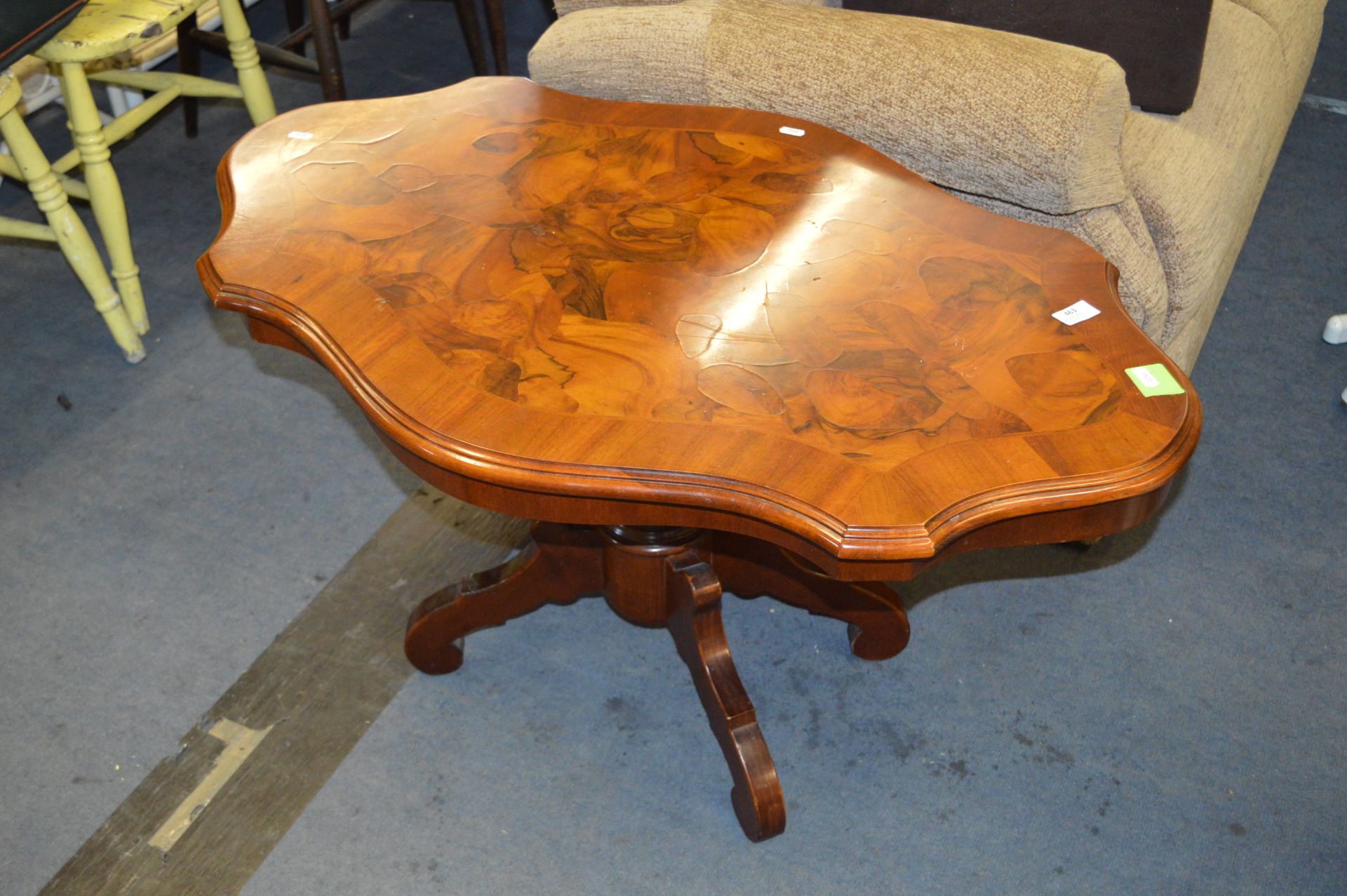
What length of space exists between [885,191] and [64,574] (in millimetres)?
1353

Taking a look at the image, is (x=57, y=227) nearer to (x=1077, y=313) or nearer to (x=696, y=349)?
(x=696, y=349)

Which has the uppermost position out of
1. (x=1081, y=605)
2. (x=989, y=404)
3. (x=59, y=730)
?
(x=989, y=404)

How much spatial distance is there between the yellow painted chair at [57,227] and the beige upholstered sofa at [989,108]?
0.87 m

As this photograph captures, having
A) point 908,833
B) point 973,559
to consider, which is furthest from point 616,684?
point 973,559

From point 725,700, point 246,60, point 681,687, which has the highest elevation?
point 246,60

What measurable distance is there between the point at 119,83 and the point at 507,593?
160 centimetres

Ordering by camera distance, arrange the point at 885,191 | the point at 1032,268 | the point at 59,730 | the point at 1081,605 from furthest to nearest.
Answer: the point at 1081,605
the point at 59,730
the point at 885,191
the point at 1032,268

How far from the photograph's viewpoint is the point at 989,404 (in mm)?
1137

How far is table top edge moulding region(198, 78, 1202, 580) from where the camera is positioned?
1.07 m

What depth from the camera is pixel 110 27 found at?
1912 mm

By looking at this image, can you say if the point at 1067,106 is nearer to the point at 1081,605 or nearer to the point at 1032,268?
the point at 1032,268

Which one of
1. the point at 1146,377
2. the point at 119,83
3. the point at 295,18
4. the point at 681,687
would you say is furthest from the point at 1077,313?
the point at 295,18

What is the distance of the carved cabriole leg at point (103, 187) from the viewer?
6.47ft

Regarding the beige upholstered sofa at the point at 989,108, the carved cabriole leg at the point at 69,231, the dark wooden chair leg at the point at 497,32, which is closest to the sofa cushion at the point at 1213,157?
the beige upholstered sofa at the point at 989,108
